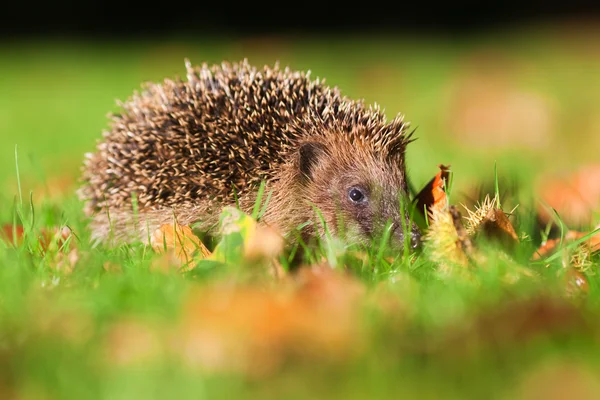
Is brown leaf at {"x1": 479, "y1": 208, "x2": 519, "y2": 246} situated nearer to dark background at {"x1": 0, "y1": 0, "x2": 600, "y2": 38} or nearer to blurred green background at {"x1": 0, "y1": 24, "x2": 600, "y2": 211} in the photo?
blurred green background at {"x1": 0, "y1": 24, "x2": 600, "y2": 211}

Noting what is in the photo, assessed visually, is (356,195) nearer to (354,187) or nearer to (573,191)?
(354,187)

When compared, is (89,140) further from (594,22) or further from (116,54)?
(594,22)

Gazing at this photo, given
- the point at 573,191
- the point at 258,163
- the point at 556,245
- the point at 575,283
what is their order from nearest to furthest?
the point at 575,283 < the point at 556,245 < the point at 258,163 < the point at 573,191

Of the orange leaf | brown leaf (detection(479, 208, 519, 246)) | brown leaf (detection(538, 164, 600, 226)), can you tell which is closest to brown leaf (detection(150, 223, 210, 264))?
brown leaf (detection(479, 208, 519, 246))

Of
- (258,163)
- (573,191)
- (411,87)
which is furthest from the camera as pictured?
(411,87)

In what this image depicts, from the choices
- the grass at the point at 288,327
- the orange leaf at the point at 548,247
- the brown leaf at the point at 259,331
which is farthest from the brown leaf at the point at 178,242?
the orange leaf at the point at 548,247

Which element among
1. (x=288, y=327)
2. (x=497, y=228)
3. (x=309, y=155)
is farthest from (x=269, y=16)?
(x=288, y=327)

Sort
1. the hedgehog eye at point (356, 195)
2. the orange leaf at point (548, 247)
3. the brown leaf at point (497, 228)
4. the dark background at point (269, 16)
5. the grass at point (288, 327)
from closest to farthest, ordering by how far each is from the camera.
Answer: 1. the grass at point (288, 327)
2. the brown leaf at point (497, 228)
3. the orange leaf at point (548, 247)
4. the hedgehog eye at point (356, 195)
5. the dark background at point (269, 16)

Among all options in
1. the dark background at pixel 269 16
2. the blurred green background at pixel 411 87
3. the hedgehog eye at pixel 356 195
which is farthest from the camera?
the dark background at pixel 269 16

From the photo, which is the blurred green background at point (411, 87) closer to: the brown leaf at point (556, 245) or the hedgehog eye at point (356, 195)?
the hedgehog eye at point (356, 195)
